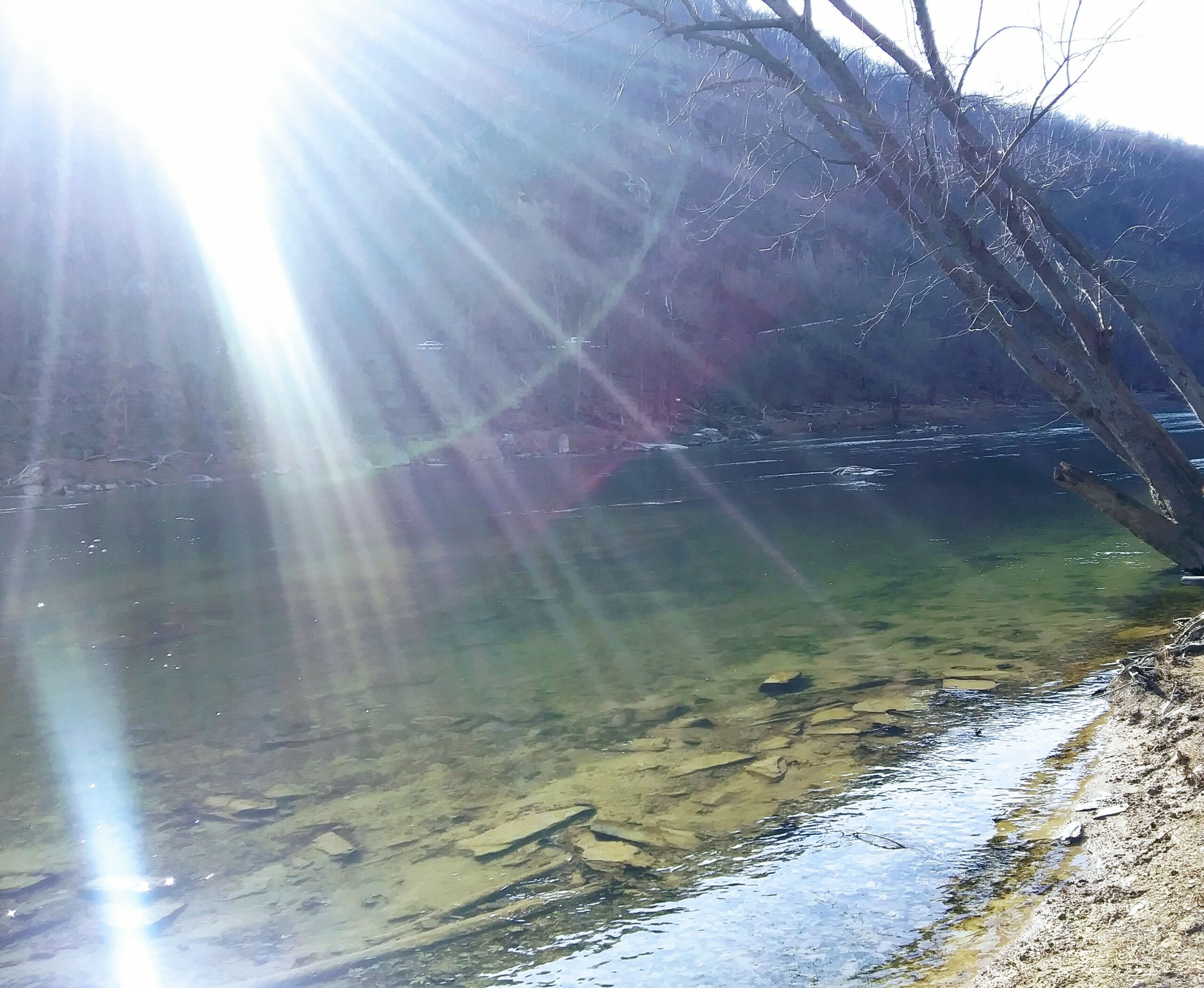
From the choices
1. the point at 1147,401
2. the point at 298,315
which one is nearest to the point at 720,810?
the point at 298,315

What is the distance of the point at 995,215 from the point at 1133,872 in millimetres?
6927

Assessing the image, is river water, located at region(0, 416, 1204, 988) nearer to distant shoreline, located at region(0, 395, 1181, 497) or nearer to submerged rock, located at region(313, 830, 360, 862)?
submerged rock, located at region(313, 830, 360, 862)

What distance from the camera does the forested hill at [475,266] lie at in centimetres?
5400

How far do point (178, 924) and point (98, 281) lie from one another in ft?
194

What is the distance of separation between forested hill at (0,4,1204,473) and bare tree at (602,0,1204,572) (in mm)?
33857

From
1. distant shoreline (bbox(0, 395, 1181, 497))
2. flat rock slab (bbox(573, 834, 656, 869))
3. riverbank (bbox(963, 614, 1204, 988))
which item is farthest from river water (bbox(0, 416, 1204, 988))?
distant shoreline (bbox(0, 395, 1181, 497))

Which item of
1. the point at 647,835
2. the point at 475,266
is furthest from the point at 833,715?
the point at 475,266

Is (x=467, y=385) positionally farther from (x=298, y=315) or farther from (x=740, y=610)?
(x=740, y=610)

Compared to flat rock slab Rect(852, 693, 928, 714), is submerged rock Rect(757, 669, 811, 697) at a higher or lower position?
higher

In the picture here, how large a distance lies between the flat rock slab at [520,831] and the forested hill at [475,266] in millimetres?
38133

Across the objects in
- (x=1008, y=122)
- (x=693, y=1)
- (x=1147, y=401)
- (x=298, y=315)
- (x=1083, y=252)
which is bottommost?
(x=1147, y=401)

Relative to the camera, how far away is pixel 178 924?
586 cm

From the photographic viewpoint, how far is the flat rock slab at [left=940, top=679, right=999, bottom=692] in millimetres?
9039

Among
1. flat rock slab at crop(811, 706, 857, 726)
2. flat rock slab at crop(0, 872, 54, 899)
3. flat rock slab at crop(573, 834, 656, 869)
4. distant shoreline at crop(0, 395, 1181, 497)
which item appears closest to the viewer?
flat rock slab at crop(573, 834, 656, 869)
